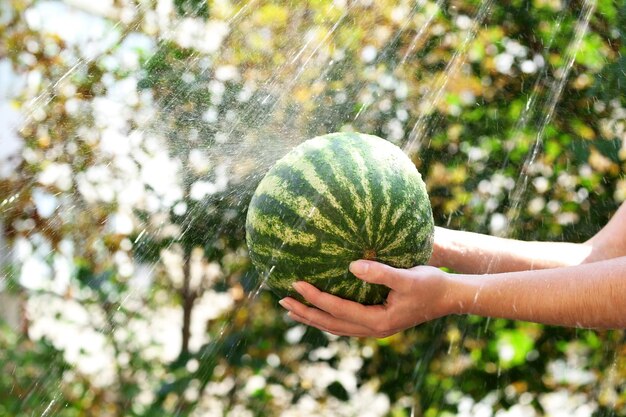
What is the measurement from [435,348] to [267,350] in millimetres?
817

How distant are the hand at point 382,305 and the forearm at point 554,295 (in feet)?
0.23

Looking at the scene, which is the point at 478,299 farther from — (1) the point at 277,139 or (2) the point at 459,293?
(1) the point at 277,139

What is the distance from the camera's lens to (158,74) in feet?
11.3

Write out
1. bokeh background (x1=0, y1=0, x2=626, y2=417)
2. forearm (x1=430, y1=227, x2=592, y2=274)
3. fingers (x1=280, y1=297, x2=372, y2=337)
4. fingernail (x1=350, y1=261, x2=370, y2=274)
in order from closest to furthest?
fingernail (x1=350, y1=261, x2=370, y2=274) < fingers (x1=280, y1=297, x2=372, y2=337) < forearm (x1=430, y1=227, x2=592, y2=274) < bokeh background (x1=0, y1=0, x2=626, y2=417)

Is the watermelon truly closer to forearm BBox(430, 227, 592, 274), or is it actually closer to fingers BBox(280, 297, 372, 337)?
fingers BBox(280, 297, 372, 337)

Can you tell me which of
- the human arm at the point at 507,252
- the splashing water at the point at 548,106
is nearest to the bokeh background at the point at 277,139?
the splashing water at the point at 548,106

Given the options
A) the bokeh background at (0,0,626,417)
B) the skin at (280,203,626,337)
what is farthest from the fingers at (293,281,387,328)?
the bokeh background at (0,0,626,417)

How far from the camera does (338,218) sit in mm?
1785

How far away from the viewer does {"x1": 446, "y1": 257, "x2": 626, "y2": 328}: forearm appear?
1771mm

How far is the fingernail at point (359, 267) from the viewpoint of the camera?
1745mm

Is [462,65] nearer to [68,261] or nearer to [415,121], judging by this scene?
[415,121]

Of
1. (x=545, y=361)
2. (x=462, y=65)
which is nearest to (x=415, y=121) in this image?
(x=462, y=65)

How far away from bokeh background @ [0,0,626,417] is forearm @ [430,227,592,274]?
970 millimetres

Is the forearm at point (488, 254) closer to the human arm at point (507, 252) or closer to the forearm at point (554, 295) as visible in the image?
the human arm at point (507, 252)
